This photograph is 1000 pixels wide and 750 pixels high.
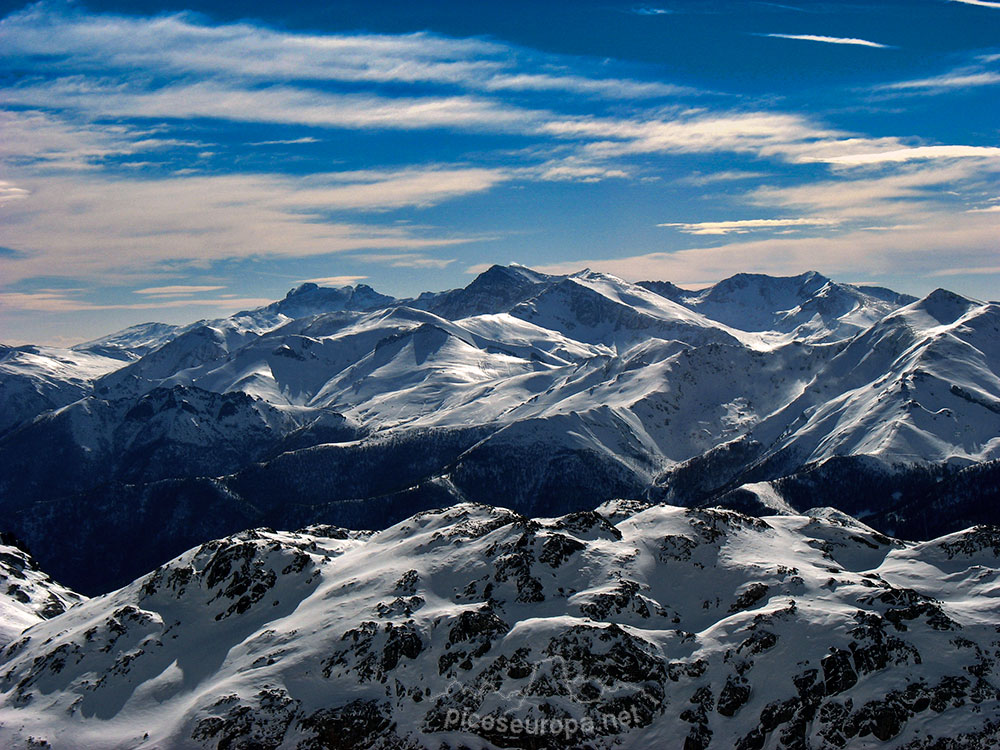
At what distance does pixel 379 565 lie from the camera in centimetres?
16250

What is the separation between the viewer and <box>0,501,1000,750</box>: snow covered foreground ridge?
373ft

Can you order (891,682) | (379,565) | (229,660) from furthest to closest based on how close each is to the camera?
(379,565), (229,660), (891,682)

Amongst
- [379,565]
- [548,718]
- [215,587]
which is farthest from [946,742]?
[215,587]

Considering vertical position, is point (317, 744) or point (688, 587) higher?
point (688, 587)

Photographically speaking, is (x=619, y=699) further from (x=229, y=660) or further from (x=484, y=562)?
(x=229, y=660)

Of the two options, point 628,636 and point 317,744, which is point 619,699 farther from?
point 317,744

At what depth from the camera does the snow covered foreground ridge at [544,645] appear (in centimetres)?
11369

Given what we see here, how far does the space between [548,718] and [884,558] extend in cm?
7659

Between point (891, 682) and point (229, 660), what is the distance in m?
102

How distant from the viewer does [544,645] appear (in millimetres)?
126188

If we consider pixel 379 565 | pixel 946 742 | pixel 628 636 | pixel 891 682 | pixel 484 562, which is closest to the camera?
pixel 946 742

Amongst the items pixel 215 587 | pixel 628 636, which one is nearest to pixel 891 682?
pixel 628 636

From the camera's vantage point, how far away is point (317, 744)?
384 ft

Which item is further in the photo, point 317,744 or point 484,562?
point 484,562
